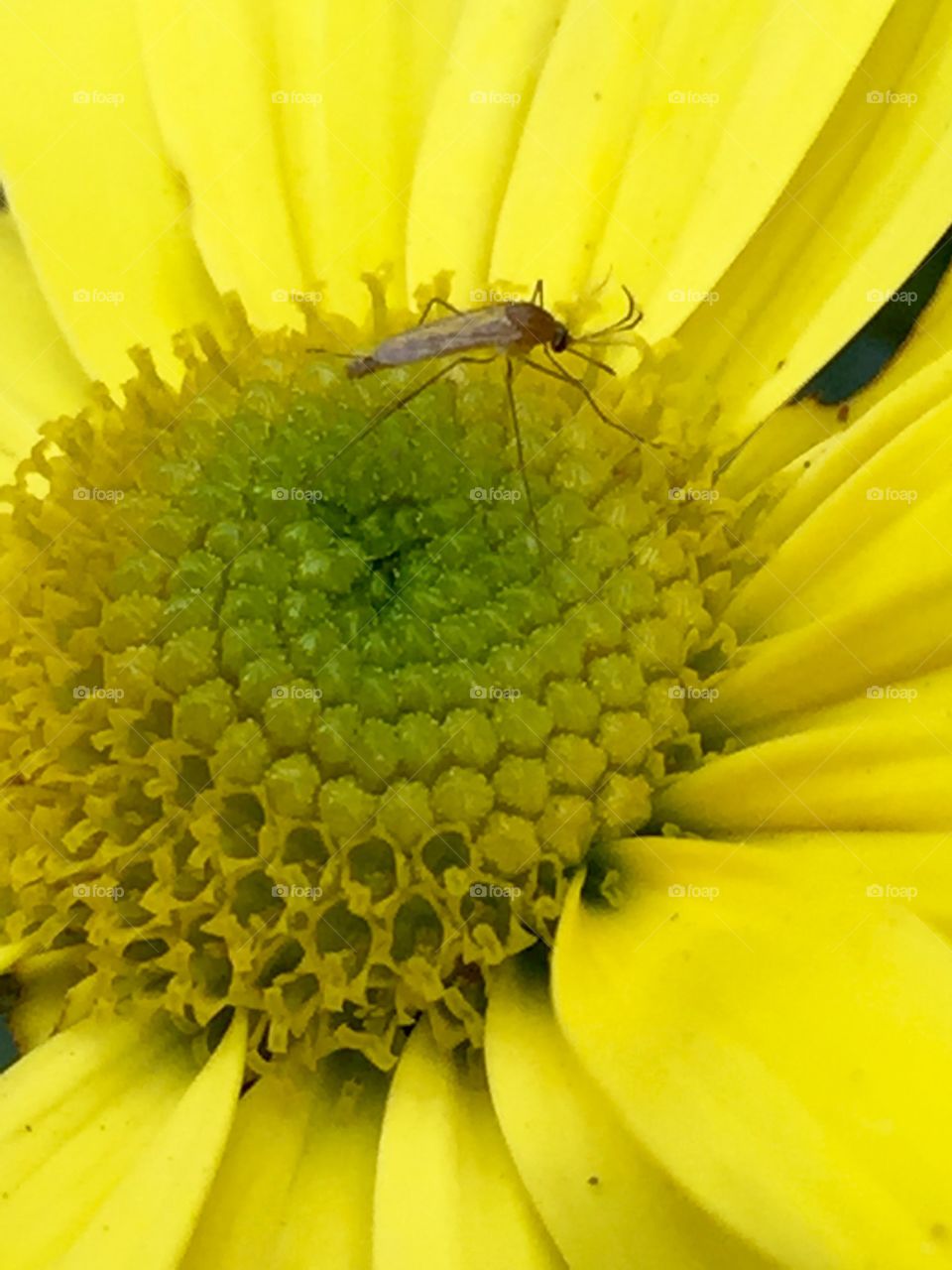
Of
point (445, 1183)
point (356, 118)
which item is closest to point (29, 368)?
point (356, 118)

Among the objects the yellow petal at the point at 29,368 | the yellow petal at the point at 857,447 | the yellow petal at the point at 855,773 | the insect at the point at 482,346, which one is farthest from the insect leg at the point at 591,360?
the yellow petal at the point at 29,368

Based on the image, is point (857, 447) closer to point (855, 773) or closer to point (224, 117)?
point (855, 773)

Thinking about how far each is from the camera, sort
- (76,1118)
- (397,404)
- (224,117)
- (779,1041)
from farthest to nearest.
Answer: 1. (224,117)
2. (397,404)
3. (76,1118)
4. (779,1041)

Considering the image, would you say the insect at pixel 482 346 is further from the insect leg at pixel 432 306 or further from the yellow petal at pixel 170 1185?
the yellow petal at pixel 170 1185

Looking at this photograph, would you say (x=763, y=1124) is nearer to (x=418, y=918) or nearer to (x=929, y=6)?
(x=418, y=918)

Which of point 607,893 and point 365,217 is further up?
point 365,217

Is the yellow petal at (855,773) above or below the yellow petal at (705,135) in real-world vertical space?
below

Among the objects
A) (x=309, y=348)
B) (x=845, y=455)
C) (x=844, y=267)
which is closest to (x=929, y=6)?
(x=844, y=267)
